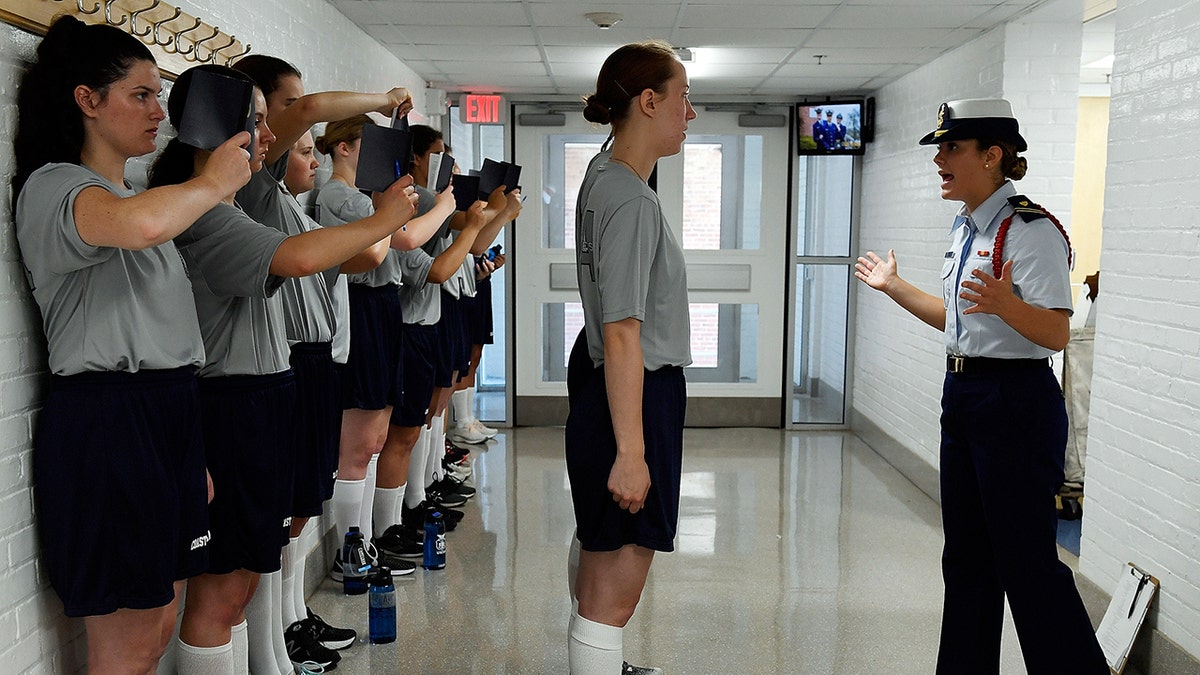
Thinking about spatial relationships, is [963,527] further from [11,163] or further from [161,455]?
[11,163]

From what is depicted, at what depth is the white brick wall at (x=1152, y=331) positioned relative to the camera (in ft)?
9.96

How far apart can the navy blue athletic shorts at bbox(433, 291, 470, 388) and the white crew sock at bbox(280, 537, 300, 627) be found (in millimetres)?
1689

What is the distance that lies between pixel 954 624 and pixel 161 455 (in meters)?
2.13

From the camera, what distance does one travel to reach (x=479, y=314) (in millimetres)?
6051

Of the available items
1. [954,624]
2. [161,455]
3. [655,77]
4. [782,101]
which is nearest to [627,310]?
[655,77]

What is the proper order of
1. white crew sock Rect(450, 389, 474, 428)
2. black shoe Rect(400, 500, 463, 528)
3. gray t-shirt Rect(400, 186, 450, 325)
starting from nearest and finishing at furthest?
gray t-shirt Rect(400, 186, 450, 325) → black shoe Rect(400, 500, 463, 528) → white crew sock Rect(450, 389, 474, 428)

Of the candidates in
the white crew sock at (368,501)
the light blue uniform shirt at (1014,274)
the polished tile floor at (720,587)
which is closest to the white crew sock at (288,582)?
the polished tile floor at (720,587)

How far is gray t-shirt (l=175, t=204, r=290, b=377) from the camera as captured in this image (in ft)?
7.10

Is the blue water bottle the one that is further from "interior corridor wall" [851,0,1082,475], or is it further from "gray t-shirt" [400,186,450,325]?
"interior corridor wall" [851,0,1082,475]

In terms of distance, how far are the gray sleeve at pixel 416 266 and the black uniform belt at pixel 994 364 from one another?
2.17 metres

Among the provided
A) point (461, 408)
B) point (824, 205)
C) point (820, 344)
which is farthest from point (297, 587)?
point (824, 205)

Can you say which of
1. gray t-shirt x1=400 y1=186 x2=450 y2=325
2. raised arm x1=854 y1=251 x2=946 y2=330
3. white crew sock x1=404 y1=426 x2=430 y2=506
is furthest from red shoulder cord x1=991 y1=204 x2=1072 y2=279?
white crew sock x1=404 y1=426 x2=430 y2=506

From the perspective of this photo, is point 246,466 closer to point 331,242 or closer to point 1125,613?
point 331,242

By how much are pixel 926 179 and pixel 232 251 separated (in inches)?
179
